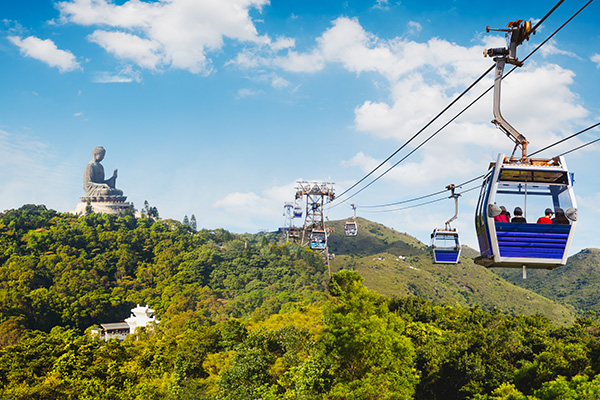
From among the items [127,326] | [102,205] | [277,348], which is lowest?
[127,326]

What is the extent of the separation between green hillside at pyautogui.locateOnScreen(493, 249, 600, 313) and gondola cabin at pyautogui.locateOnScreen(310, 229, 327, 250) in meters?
115

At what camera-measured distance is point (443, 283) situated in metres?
142

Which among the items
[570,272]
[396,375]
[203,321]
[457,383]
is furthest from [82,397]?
[570,272]

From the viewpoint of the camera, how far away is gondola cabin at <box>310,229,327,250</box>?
135ft

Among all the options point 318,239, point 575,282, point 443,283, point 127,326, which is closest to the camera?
point 318,239

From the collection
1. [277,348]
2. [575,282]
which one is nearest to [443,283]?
[575,282]

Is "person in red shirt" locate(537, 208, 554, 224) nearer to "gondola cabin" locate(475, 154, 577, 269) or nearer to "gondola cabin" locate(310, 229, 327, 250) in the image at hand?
"gondola cabin" locate(475, 154, 577, 269)

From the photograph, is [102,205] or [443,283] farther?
[102,205]

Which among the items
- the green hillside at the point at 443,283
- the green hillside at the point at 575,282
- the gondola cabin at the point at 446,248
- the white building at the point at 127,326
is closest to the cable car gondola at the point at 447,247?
the gondola cabin at the point at 446,248

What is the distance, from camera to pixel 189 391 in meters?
29.9

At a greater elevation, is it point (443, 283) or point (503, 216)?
point (503, 216)

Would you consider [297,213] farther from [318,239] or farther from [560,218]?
[560,218]

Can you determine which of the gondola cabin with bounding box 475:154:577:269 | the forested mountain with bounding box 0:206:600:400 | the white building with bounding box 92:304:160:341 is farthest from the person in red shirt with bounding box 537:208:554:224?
the white building with bounding box 92:304:160:341

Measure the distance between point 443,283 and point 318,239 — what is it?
10972 centimetres
